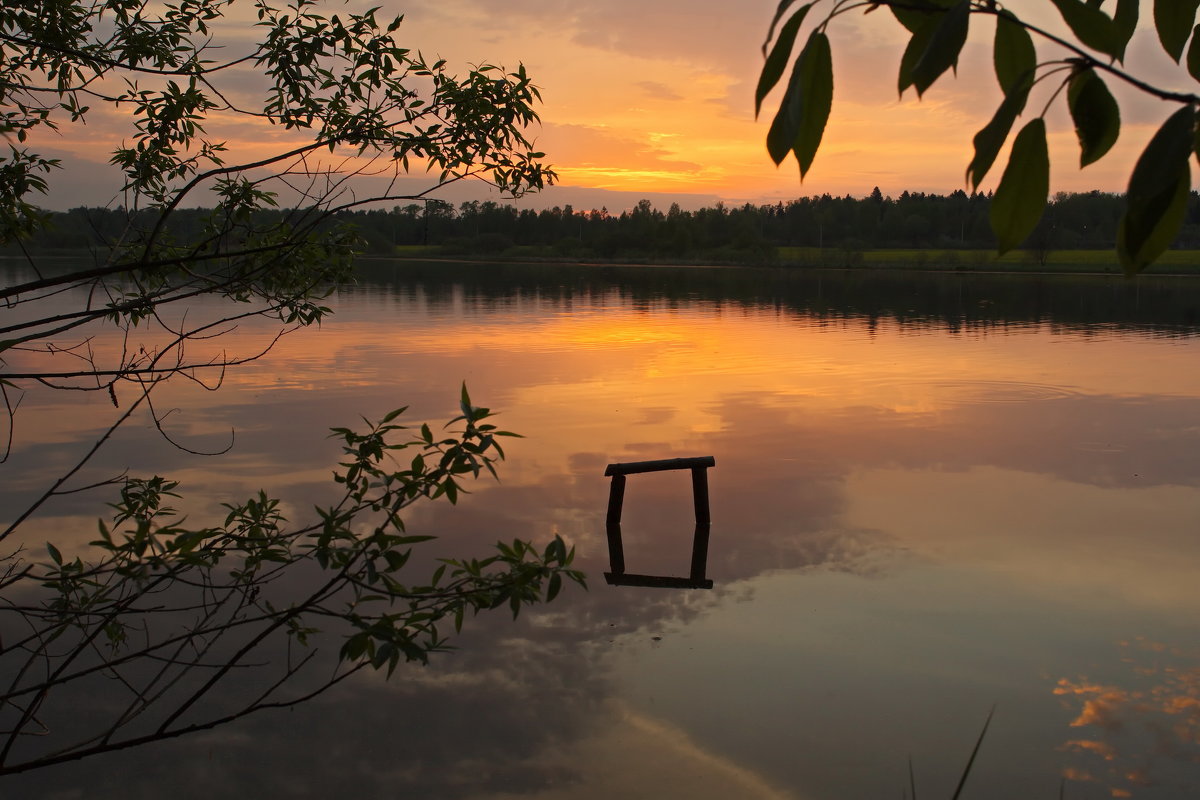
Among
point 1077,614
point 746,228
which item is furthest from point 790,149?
point 746,228

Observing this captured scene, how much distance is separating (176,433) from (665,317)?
91.9 feet

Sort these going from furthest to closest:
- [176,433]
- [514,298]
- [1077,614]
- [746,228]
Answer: [746,228], [514,298], [176,433], [1077,614]

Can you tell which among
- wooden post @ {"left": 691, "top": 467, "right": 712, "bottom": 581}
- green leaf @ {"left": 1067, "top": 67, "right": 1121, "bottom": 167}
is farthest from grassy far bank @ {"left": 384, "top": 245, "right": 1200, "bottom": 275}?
green leaf @ {"left": 1067, "top": 67, "right": 1121, "bottom": 167}

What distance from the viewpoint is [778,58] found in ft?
3.22

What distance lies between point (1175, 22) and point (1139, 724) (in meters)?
7.64

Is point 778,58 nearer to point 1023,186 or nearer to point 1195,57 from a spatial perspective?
point 1023,186

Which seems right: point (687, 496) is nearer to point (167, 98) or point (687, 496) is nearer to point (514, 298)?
point (167, 98)

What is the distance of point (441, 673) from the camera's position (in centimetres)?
816

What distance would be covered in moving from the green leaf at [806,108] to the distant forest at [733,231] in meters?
118

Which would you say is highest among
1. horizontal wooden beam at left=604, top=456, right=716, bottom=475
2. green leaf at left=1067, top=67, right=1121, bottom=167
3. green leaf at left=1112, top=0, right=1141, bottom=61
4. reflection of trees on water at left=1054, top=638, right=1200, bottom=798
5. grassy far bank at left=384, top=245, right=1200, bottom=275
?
green leaf at left=1112, top=0, right=1141, bottom=61

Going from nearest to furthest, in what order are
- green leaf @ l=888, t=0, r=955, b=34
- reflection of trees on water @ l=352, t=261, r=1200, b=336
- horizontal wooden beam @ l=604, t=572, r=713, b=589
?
green leaf @ l=888, t=0, r=955, b=34, horizontal wooden beam @ l=604, t=572, r=713, b=589, reflection of trees on water @ l=352, t=261, r=1200, b=336

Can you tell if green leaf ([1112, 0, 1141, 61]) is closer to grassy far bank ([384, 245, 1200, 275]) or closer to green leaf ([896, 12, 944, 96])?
green leaf ([896, 12, 944, 96])

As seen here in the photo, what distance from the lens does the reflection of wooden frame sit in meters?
10.4

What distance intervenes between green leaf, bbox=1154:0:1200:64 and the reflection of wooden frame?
950cm
